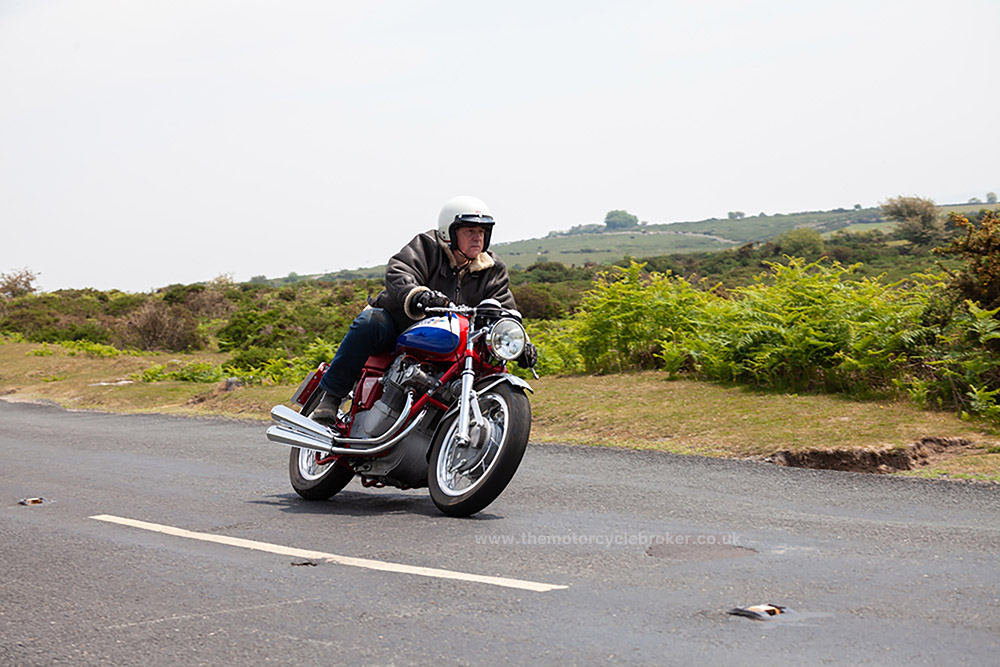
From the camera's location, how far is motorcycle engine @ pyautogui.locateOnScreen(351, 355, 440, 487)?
6977 mm

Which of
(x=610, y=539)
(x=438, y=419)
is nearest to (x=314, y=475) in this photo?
(x=438, y=419)

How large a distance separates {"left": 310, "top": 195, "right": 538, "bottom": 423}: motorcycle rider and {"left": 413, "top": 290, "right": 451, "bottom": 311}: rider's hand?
0.20m

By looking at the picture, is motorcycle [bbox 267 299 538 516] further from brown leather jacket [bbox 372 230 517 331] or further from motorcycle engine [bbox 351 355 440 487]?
brown leather jacket [bbox 372 230 517 331]

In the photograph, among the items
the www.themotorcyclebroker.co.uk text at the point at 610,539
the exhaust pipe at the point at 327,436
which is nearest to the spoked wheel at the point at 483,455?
the exhaust pipe at the point at 327,436

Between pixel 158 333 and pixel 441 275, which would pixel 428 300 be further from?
pixel 158 333

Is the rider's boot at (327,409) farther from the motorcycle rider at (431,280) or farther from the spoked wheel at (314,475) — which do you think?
the spoked wheel at (314,475)

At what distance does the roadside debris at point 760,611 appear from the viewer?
13.1ft

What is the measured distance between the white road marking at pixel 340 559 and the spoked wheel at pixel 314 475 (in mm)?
1351

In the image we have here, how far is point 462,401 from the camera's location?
6.52m

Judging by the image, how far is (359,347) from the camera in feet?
24.7

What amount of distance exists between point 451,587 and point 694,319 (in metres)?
10.6

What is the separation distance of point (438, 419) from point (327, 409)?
109 cm

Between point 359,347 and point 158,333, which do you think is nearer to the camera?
point 359,347

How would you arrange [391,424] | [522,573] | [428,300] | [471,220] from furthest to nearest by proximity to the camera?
[471,220] → [391,424] → [428,300] → [522,573]
